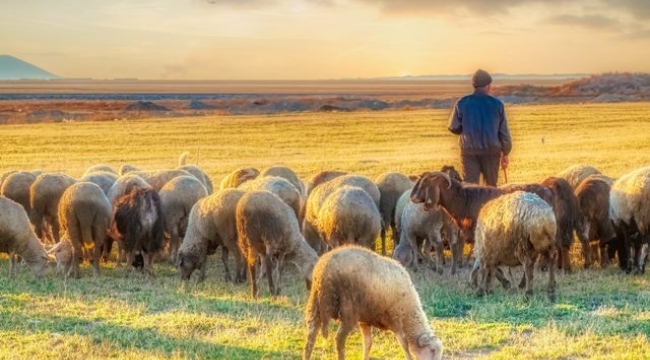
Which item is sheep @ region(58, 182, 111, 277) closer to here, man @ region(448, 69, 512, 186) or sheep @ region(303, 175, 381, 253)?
sheep @ region(303, 175, 381, 253)

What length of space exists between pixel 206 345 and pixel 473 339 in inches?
121

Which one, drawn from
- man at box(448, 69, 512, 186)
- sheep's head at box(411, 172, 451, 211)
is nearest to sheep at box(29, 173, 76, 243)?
sheep's head at box(411, 172, 451, 211)

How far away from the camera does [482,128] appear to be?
47.8ft

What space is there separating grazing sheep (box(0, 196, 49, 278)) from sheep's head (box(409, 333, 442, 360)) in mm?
8267

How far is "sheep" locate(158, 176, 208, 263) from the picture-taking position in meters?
15.6

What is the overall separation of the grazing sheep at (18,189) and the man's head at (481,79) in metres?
9.26

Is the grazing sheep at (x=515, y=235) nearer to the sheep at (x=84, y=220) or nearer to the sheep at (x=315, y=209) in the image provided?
the sheep at (x=315, y=209)

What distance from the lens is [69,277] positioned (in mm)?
14125

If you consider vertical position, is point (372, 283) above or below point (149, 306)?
above

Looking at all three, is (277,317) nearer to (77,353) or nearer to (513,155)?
(77,353)

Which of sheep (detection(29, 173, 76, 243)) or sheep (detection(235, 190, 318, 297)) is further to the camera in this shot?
sheep (detection(29, 173, 76, 243))

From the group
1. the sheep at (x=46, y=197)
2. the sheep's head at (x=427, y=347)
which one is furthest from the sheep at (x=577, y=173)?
the sheep at (x=46, y=197)

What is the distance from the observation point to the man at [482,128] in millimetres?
14570

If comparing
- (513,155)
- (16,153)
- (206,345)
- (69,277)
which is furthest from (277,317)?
(16,153)
